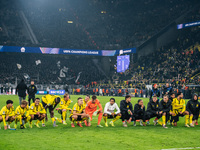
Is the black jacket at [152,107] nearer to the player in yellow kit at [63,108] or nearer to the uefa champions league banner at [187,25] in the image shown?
the player in yellow kit at [63,108]

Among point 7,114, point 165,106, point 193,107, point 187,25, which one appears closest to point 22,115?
point 7,114

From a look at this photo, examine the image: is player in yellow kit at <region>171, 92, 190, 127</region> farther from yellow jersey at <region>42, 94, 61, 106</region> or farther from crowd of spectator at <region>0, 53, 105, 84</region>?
crowd of spectator at <region>0, 53, 105, 84</region>

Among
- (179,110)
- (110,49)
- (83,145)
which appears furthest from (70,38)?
(83,145)

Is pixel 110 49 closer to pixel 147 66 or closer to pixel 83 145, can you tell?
pixel 147 66

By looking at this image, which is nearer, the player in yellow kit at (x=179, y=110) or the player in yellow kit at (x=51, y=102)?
the player in yellow kit at (x=179, y=110)

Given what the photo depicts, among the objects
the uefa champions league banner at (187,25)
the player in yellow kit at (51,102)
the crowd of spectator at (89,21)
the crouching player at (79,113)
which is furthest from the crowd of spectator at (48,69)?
the crouching player at (79,113)

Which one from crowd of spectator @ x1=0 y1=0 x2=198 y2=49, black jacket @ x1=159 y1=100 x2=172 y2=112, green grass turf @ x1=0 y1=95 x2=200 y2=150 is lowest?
green grass turf @ x1=0 y1=95 x2=200 y2=150

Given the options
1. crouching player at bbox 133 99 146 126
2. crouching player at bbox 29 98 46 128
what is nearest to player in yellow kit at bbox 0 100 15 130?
crouching player at bbox 29 98 46 128

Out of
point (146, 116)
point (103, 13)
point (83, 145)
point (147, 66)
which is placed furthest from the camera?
point (103, 13)

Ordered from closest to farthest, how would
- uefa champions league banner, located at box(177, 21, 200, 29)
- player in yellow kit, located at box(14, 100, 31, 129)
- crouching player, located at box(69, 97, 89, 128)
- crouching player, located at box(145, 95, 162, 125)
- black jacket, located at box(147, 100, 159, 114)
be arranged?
player in yellow kit, located at box(14, 100, 31, 129) → crouching player, located at box(69, 97, 89, 128) → crouching player, located at box(145, 95, 162, 125) → black jacket, located at box(147, 100, 159, 114) → uefa champions league banner, located at box(177, 21, 200, 29)

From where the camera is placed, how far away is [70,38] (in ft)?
203

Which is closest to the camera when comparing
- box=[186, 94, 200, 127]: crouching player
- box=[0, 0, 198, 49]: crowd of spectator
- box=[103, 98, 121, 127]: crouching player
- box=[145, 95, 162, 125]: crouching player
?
box=[103, 98, 121, 127]: crouching player

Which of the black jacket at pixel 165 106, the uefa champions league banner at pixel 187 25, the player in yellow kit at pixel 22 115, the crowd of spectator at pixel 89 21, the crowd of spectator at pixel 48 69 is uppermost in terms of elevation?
the crowd of spectator at pixel 89 21

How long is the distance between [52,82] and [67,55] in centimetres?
995
